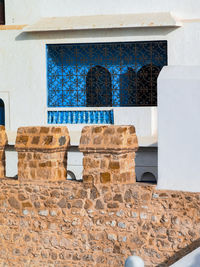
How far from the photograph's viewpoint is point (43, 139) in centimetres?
1098

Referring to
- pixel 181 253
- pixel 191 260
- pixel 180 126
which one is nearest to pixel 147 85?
pixel 180 126

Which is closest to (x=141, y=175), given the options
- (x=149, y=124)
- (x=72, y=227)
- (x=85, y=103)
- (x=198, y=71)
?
(x=149, y=124)

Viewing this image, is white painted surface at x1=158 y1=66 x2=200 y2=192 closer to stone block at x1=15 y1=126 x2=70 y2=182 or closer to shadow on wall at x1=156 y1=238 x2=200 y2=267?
shadow on wall at x1=156 y1=238 x2=200 y2=267

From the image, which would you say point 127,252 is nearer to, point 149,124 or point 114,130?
point 114,130

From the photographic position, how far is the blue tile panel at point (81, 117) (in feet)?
49.2

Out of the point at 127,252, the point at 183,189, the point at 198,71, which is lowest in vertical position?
the point at 127,252

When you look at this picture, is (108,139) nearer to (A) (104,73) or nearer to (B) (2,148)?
(B) (2,148)

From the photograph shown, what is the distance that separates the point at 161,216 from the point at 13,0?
6.43 metres

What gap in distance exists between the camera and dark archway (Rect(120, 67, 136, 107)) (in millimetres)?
15180

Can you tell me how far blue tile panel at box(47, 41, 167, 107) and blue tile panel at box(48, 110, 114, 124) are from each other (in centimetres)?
27

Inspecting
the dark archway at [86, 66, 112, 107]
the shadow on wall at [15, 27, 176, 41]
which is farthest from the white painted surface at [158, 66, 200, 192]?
the dark archway at [86, 66, 112, 107]

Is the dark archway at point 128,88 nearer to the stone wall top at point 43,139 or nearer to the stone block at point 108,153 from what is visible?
the stone wall top at point 43,139

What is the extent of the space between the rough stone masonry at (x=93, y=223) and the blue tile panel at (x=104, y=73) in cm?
444

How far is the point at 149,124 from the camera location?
47.2 feet
